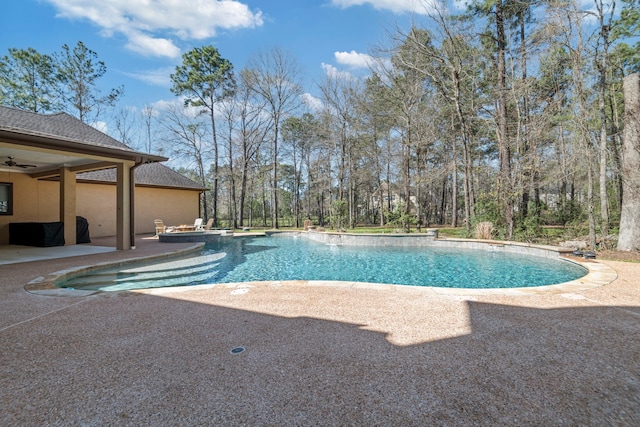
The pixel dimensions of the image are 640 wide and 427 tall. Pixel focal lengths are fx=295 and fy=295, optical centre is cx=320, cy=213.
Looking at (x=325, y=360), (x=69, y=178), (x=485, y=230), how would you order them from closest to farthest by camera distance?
(x=325, y=360) < (x=69, y=178) < (x=485, y=230)

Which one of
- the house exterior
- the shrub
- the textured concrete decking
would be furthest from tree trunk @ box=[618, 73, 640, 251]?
the house exterior

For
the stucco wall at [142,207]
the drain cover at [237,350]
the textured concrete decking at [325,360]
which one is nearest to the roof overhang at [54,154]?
the stucco wall at [142,207]

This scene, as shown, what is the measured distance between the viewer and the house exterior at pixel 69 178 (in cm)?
739

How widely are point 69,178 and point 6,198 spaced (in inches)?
107

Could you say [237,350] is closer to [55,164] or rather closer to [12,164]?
[12,164]

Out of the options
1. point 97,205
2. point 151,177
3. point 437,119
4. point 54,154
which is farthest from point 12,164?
point 437,119

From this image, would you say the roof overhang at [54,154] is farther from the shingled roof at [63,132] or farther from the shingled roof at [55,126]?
the shingled roof at [55,126]

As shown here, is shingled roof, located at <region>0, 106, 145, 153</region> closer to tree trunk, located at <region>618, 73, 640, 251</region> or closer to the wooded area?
the wooded area

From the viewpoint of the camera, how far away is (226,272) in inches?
282

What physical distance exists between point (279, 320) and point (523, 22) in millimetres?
16279

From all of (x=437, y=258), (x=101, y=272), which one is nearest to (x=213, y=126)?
(x=101, y=272)

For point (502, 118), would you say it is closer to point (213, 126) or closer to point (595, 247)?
point (595, 247)

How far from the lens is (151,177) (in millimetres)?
15391

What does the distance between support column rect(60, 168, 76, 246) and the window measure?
2.32m
